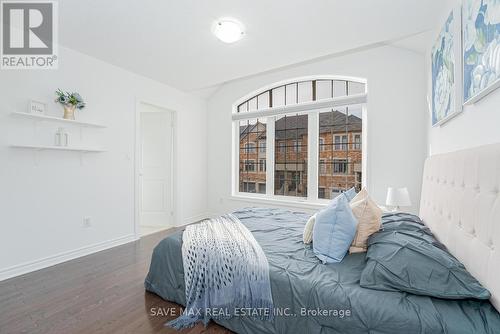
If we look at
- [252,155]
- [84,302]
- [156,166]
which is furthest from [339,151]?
[84,302]

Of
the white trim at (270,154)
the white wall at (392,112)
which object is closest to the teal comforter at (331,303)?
the white wall at (392,112)

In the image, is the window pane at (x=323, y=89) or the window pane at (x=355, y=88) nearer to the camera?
the window pane at (x=355, y=88)

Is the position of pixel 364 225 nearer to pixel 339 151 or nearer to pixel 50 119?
pixel 339 151

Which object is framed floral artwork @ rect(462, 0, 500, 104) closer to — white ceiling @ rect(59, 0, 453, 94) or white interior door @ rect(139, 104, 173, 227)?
white ceiling @ rect(59, 0, 453, 94)

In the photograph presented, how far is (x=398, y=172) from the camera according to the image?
317cm

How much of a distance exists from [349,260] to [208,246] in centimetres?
98

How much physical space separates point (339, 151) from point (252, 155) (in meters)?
1.61

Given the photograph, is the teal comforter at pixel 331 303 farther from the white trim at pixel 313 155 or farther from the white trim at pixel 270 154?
the white trim at pixel 270 154

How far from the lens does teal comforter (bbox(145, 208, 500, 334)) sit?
1.06 meters

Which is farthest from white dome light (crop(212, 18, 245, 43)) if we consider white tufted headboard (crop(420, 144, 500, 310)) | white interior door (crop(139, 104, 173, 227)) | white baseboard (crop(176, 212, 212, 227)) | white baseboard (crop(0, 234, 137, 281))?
white baseboard (crop(176, 212, 212, 227))

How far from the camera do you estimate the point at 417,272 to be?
120 centimetres

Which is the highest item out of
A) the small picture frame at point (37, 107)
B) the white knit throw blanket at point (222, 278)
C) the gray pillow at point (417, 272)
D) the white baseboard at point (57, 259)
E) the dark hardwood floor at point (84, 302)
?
the small picture frame at point (37, 107)

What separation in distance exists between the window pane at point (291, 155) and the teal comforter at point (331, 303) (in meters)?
2.15

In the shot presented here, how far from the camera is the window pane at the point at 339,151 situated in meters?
3.58
